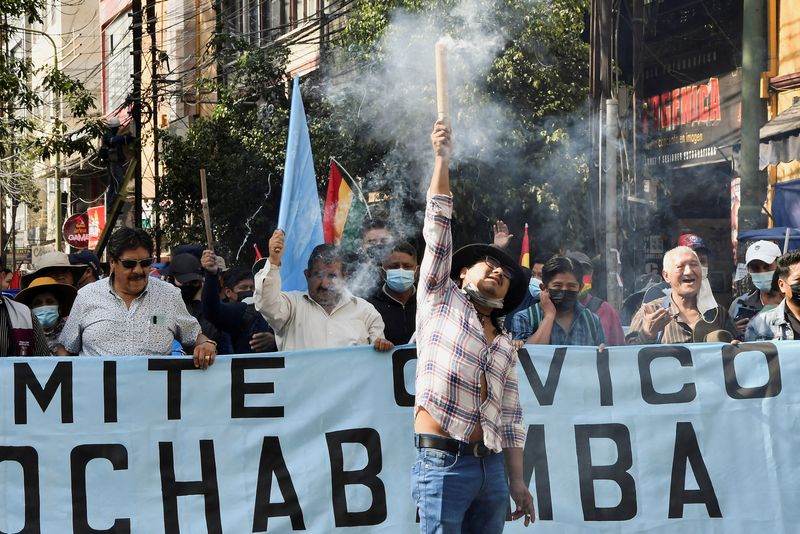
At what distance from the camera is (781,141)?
11289 millimetres

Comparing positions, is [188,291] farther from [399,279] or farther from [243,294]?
[399,279]

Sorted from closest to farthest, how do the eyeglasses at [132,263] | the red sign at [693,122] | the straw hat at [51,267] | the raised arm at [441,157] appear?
the raised arm at [441,157] → the eyeglasses at [132,263] → the straw hat at [51,267] → the red sign at [693,122]

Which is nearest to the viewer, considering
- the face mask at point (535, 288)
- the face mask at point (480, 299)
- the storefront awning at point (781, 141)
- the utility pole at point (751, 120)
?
the face mask at point (480, 299)

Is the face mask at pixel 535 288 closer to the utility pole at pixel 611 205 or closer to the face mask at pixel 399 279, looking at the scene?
the face mask at pixel 399 279

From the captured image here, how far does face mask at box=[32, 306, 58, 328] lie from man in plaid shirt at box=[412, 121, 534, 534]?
119 inches

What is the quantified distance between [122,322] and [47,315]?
1207mm

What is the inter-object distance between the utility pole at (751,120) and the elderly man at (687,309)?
4.69m

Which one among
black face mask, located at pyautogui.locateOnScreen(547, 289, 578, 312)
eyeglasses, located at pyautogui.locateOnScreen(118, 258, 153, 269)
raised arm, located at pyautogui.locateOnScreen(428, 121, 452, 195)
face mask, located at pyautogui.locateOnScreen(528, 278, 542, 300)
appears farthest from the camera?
face mask, located at pyautogui.locateOnScreen(528, 278, 542, 300)

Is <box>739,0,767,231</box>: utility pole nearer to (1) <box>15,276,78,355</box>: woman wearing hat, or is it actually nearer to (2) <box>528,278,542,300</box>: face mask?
(2) <box>528,278,542,300</box>: face mask

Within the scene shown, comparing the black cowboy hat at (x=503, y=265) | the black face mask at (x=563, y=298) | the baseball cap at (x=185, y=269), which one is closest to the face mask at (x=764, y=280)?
the black face mask at (x=563, y=298)

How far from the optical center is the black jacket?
6.08 m

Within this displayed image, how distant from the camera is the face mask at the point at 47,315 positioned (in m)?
6.46

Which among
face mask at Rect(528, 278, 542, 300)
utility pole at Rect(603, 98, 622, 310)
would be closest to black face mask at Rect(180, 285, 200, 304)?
face mask at Rect(528, 278, 542, 300)

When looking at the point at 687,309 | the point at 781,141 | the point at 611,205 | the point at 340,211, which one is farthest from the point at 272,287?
the point at 781,141
